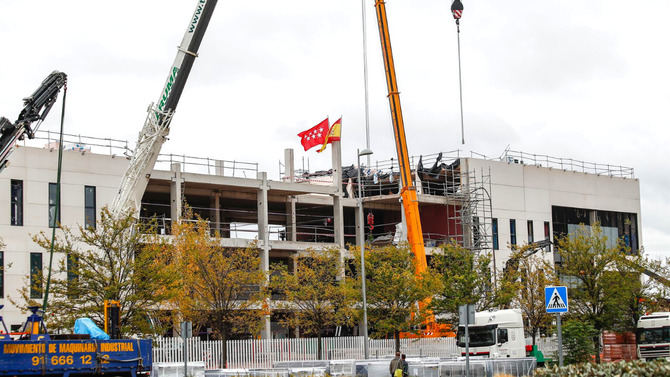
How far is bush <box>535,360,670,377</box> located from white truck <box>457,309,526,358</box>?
1015 inches

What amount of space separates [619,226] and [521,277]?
92.1 feet

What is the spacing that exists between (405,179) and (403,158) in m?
1.28

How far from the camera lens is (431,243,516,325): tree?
173ft

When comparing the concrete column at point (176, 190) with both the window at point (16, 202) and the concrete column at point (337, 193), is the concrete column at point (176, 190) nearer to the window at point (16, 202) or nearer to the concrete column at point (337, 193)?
the window at point (16, 202)

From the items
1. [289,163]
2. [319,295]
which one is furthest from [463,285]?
[289,163]

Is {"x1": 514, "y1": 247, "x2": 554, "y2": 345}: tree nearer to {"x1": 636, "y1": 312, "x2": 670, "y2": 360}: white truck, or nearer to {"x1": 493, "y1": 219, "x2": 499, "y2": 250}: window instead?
{"x1": 636, "y1": 312, "x2": 670, "y2": 360}: white truck

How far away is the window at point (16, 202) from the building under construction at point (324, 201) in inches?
2.1

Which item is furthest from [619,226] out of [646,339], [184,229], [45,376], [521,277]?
[45,376]

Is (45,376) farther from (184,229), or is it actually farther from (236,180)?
(236,180)

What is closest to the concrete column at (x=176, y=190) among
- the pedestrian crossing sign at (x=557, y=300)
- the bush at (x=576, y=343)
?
the bush at (x=576, y=343)

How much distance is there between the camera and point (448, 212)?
71125 mm

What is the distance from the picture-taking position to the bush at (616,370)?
17812 mm

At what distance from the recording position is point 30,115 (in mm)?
29047

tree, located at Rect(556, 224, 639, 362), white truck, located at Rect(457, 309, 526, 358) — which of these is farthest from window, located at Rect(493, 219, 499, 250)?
white truck, located at Rect(457, 309, 526, 358)
